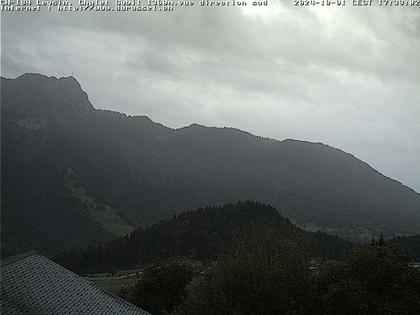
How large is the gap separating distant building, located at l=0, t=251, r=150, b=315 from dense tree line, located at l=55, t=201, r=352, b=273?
10533 centimetres

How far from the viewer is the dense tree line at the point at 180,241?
5294 inches

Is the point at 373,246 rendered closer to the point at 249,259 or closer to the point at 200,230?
the point at 249,259

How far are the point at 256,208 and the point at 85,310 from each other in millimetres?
132170

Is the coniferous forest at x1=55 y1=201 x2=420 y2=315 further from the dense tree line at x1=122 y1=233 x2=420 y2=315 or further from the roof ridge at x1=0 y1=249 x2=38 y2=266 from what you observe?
the roof ridge at x1=0 y1=249 x2=38 y2=266

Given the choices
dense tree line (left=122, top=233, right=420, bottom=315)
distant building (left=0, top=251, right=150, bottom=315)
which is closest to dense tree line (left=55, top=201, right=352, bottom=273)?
dense tree line (left=122, top=233, right=420, bottom=315)

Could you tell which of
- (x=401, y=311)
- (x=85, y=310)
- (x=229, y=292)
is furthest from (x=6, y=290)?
(x=401, y=311)

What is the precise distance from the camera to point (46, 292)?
21.2m

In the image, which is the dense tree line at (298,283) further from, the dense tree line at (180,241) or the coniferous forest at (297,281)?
the dense tree line at (180,241)

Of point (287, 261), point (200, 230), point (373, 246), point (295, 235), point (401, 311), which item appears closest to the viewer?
point (401, 311)

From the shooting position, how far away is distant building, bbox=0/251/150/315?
759 inches

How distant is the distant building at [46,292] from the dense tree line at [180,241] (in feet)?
346

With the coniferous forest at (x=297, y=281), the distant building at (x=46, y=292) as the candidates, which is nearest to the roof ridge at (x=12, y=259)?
the distant building at (x=46, y=292)

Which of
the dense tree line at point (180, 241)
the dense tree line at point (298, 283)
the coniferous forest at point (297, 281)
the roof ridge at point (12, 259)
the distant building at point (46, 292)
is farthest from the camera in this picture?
the dense tree line at point (180, 241)

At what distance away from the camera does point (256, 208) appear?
15162 centimetres
